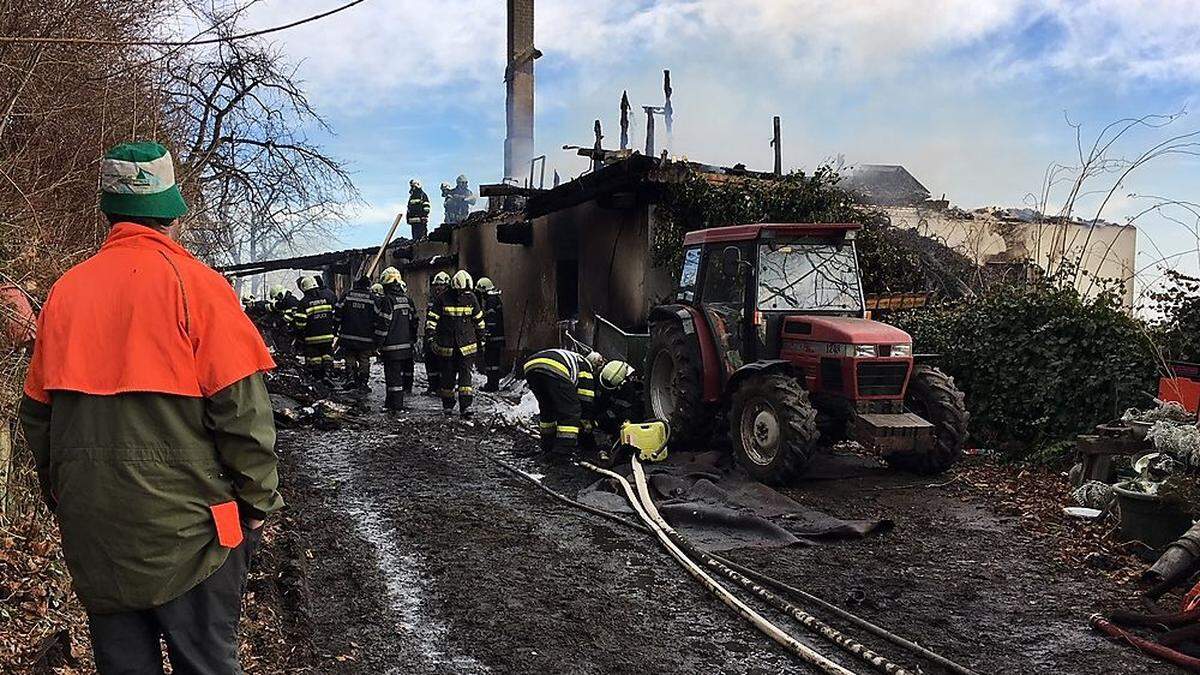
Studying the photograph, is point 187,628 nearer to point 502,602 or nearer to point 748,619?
point 502,602

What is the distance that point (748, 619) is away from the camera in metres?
4.59

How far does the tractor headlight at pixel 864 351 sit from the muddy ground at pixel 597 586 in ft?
3.82

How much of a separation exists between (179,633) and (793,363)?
247 inches

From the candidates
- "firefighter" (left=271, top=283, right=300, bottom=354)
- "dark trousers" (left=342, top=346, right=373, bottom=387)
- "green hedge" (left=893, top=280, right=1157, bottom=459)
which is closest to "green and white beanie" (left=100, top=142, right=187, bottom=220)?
"green hedge" (left=893, top=280, right=1157, bottom=459)

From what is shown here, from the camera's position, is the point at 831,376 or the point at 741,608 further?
the point at 831,376

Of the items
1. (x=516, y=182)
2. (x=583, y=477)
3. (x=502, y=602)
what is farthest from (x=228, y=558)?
(x=516, y=182)

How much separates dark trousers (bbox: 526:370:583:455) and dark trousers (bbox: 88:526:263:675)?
19.6ft

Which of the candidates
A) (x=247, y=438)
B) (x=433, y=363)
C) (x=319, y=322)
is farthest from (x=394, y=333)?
(x=247, y=438)

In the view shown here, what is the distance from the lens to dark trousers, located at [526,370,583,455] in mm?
8383

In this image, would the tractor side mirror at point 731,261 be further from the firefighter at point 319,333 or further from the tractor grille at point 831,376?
the firefighter at point 319,333

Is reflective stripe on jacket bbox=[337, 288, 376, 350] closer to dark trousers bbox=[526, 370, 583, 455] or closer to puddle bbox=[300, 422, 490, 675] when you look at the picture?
puddle bbox=[300, 422, 490, 675]

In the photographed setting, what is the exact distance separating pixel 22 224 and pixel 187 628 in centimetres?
371

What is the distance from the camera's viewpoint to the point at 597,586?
203 inches

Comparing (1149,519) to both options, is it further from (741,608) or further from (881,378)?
(741,608)
